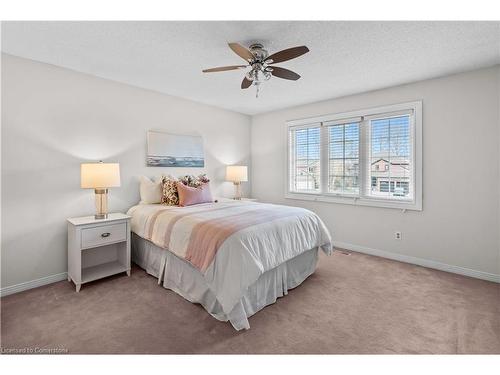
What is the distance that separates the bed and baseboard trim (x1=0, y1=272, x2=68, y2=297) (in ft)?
2.78

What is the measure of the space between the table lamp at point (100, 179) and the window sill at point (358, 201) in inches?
117

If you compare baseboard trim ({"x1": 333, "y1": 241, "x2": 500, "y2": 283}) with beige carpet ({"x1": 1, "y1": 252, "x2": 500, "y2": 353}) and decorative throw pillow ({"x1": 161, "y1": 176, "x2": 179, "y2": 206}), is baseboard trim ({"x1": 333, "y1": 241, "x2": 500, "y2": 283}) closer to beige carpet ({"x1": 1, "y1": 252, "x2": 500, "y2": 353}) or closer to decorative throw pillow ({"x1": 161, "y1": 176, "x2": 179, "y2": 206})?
beige carpet ({"x1": 1, "y1": 252, "x2": 500, "y2": 353})

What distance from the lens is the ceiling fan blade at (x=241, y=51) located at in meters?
1.92

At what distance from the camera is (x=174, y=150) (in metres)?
3.96

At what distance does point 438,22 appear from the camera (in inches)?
78.4

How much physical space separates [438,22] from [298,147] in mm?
2792

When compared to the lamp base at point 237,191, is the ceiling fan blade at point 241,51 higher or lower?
higher

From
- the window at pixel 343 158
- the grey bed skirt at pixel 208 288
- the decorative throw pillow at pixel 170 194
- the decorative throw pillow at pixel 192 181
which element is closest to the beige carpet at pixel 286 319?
the grey bed skirt at pixel 208 288

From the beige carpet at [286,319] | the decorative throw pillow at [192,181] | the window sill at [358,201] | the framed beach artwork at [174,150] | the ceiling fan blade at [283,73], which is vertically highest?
the ceiling fan blade at [283,73]

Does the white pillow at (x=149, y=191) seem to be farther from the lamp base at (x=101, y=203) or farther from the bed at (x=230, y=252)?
the lamp base at (x=101, y=203)

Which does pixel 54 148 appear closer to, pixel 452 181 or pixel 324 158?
pixel 324 158

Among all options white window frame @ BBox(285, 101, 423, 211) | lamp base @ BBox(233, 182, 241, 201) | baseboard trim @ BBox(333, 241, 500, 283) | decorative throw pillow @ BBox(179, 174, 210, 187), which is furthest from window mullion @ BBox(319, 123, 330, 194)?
decorative throw pillow @ BBox(179, 174, 210, 187)

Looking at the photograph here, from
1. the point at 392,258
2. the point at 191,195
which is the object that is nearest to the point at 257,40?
the point at 191,195
